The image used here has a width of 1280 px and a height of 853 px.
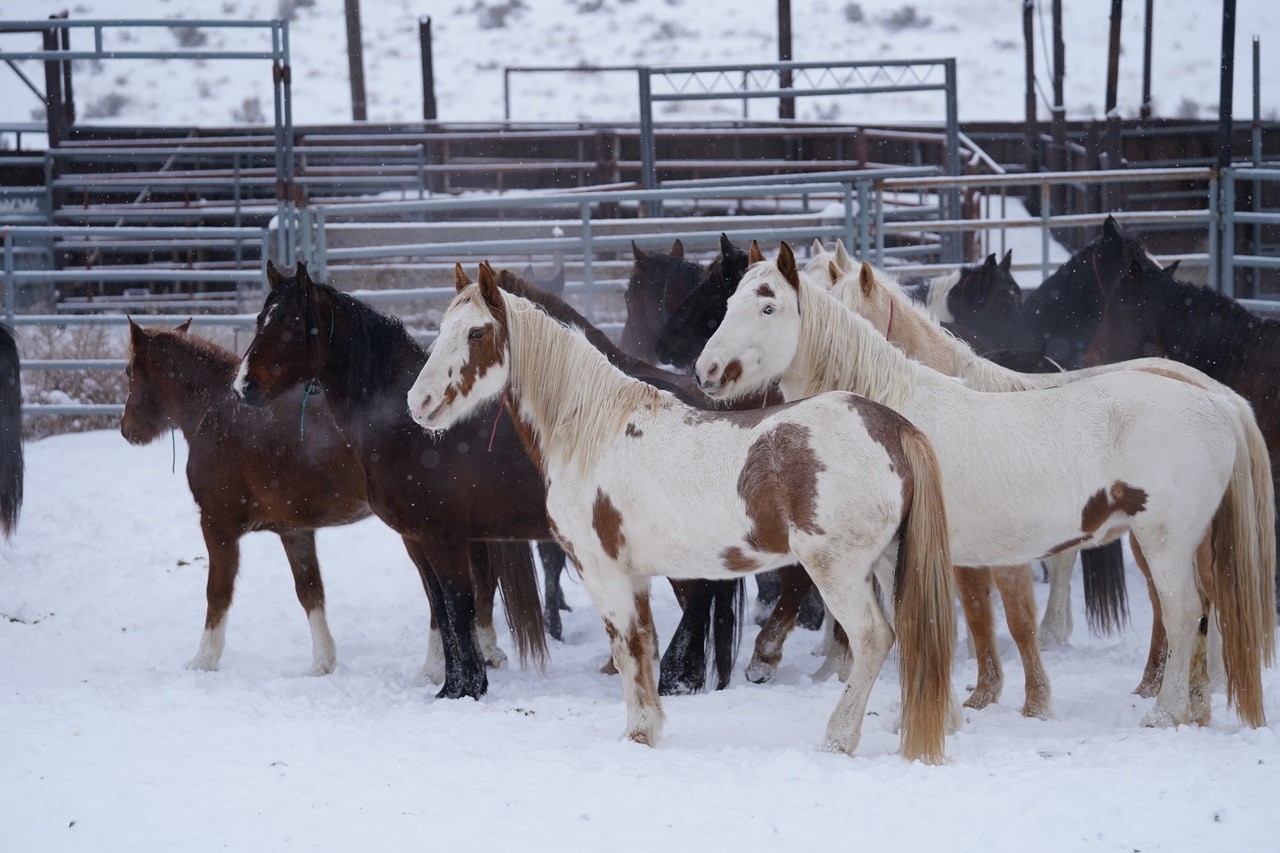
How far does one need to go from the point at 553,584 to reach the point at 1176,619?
371 cm

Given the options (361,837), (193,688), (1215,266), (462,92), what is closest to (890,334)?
(361,837)

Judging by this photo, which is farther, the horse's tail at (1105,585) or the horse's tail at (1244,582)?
the horse's tail at (1105,585)

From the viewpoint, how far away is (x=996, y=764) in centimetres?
382

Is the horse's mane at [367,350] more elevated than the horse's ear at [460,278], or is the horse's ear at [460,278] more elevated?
the horse's ear at [460,278]

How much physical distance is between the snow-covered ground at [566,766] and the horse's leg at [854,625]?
129 mm

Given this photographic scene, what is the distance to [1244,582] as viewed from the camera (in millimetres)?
4348

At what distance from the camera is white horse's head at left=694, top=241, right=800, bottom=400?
15.0 ft

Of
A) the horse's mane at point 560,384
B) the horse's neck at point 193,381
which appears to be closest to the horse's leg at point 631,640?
the horse's mane at point 560,384

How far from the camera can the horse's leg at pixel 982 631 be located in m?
4.89

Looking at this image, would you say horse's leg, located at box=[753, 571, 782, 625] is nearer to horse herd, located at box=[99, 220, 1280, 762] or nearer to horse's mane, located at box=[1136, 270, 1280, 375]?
horse herd, located at box=[99, 220, 1280, 762]

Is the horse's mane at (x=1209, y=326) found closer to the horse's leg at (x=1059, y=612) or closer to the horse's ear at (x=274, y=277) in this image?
the horse's leg at (x=1059, y=612)

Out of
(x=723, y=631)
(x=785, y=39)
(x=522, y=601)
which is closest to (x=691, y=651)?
(x=723, y=631)

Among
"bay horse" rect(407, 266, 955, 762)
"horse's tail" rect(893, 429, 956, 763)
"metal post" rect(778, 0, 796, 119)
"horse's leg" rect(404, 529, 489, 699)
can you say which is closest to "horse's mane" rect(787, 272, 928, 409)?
"bay horse" rect(407, 266, 955, 762)

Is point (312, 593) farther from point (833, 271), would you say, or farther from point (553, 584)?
point (833, 271)
